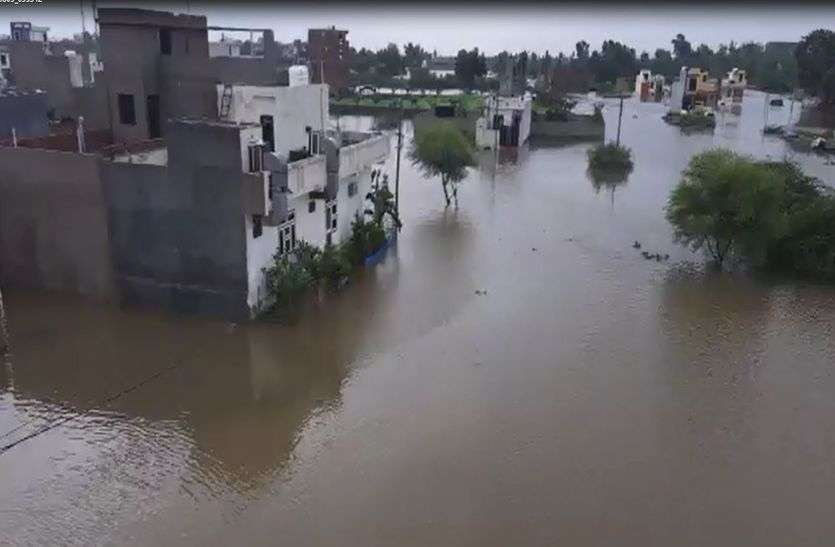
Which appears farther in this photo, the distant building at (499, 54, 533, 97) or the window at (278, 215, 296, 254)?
the distant building at (499, 54, 533, 97)

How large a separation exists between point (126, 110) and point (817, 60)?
5449cm

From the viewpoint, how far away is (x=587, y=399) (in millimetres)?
10234

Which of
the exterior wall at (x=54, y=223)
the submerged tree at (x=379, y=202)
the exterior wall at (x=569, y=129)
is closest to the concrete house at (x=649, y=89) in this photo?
the exterior wall at (x=569, y=129)

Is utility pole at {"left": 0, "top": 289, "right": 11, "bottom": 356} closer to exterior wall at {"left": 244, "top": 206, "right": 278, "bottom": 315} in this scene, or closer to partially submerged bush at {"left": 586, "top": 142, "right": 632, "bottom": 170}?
exterior wall at {"left": 244, "top": 206, "right": 278, "bottom": 315}

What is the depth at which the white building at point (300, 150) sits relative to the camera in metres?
13.0

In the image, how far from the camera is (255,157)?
456 inches

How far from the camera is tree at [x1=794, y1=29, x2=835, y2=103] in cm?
5331

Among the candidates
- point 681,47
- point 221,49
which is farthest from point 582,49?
point 221,49

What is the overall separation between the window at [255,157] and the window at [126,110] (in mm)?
4494

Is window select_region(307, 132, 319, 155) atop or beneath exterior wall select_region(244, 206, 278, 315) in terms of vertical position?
atop

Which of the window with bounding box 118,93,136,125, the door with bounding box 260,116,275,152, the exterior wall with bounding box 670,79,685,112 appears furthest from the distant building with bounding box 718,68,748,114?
the window with bounding box 118,93,136,125

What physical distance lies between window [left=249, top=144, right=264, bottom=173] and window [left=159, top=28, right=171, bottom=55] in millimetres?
4690

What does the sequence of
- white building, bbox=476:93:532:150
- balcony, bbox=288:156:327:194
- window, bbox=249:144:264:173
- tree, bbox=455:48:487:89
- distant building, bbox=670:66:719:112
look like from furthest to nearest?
tree, bbox=455:48:487:89, distant building, bbox=670:66:719:112, white building, bbox=476:93:532:150, balcony, bbox=288:156:327:194, window, bbox=249:144:264:173

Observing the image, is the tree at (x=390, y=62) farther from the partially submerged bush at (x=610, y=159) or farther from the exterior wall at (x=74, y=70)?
the exterior wall at (x=74, y=70)
